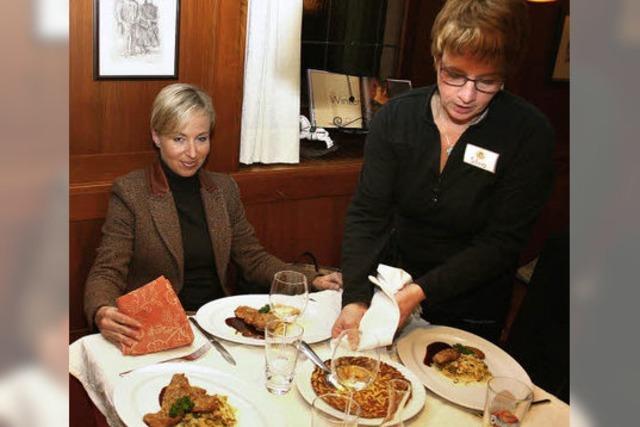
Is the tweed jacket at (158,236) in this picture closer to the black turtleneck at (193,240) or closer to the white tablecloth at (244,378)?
the black turtleneck at (193,240)

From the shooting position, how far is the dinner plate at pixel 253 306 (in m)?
1.50

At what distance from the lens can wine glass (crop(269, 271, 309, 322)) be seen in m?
1.49

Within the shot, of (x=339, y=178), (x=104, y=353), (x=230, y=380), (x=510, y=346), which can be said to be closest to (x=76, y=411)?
(x=104, y=353)

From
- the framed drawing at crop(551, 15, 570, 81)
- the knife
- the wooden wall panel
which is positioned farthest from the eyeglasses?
the framed drawing at crop(551, 15, 570, 81)

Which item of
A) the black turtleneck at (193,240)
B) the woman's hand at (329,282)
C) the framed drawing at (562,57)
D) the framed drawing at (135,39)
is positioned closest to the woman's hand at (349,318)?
the woman's hand at (329,282)

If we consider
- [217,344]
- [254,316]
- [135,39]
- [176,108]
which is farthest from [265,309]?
[135,39]

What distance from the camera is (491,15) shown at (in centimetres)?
144

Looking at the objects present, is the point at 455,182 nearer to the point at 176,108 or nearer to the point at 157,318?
the point at 157,318

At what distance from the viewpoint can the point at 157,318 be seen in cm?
141

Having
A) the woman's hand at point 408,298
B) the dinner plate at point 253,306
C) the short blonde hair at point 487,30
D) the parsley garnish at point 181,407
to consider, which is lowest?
the dinner plate at point 253,306

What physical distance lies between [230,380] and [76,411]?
0.95m

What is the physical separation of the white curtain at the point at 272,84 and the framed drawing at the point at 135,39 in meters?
0.37

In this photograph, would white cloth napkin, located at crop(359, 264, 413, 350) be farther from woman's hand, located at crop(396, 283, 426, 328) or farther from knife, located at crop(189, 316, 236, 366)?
knife, located at crop(189, 316, 236, 366)

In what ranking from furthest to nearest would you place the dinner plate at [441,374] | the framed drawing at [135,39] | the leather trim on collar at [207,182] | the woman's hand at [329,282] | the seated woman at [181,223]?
the framed drawing at [135,39] → the leather trim on collar at [207,182] → the seated woman at [181,223] → the woman's hand at [329,282] → the dinner plate at [441,374]
